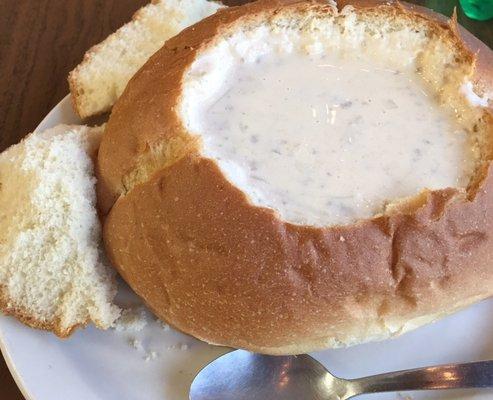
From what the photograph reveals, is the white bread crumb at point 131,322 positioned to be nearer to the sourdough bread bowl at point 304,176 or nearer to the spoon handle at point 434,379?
the sourdough bread bowl at point 304,176

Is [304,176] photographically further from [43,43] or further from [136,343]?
[43,43]

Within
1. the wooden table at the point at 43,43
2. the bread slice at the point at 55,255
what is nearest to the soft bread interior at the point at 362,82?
the bread slice at the point at 55,255

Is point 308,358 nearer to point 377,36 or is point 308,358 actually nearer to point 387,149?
point 387,149

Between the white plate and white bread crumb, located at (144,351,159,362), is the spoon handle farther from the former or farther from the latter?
white bread crumb, located at (144,351,159,362)

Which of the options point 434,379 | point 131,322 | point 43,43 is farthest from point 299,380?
point 43,43

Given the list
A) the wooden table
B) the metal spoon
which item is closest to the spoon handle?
the metal spoon

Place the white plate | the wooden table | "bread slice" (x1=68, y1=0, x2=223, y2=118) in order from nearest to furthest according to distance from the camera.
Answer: the white plate
"bread slice" (x1=68, y1=0, x2=223, y2=118)
the wooden table
